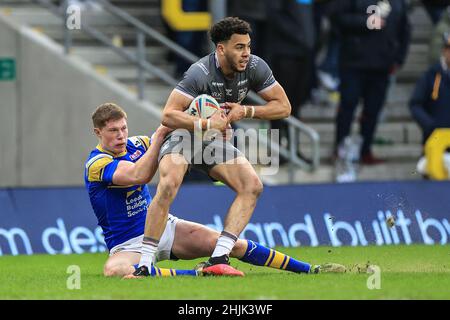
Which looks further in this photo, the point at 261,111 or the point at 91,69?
the point at 91,69

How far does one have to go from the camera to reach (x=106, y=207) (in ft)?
39.6

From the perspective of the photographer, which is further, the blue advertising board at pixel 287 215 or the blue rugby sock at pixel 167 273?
the blue advertising board at pixel 287 215

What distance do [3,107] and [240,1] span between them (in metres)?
3.64

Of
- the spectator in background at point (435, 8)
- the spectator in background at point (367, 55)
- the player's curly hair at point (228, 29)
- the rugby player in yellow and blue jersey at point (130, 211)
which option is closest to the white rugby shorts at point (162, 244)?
the rugby player in yellow and blue jersey at point (130, 211)

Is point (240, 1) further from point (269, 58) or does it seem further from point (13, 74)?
point (13, 74)

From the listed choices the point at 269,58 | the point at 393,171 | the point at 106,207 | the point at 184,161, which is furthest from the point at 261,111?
the point at 393,171

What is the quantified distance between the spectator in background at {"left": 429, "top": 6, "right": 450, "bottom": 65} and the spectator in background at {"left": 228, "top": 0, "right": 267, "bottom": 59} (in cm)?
329

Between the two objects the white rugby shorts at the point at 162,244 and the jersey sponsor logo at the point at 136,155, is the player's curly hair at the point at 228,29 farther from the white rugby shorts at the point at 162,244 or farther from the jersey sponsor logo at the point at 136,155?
the white rugby shorts at the point at 162,244

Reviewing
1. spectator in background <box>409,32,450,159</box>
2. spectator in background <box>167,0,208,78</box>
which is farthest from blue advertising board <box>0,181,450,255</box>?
spectator in background <box>167,0,208,78</box>

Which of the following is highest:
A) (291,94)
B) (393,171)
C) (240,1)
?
(240,1)

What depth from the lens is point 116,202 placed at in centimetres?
1206

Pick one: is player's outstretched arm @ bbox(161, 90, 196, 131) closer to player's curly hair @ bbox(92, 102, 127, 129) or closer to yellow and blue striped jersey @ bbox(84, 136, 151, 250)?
player's curly hair @ bbox(92, 102, 127, 129)

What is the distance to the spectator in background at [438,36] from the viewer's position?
21.2 meters

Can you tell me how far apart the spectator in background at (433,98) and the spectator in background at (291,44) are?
165cm
